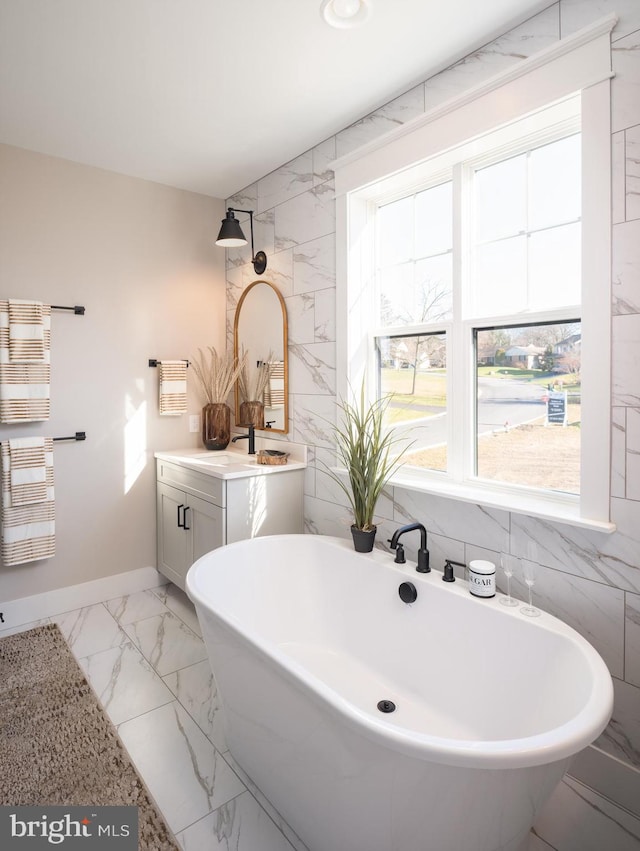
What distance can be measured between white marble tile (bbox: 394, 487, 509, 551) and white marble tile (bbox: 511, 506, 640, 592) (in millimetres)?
68

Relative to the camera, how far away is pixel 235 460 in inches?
126

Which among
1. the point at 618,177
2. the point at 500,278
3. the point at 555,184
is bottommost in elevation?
the point at 500,278

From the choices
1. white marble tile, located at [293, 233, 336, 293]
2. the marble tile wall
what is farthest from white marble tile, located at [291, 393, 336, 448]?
white marble tile, located at [293, 233, 336, 293]

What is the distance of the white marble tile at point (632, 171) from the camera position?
1580 mm

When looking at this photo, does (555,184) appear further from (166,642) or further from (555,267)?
(166,642)

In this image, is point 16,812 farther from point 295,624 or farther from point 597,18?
point 597,18

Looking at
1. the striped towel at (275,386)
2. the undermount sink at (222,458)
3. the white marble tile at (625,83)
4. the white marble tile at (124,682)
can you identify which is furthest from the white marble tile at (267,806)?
the white marble tile at (625,83)

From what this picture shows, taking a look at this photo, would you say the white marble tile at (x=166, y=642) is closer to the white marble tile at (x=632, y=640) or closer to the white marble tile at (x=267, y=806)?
the white marble tile at (x=267, y=806)

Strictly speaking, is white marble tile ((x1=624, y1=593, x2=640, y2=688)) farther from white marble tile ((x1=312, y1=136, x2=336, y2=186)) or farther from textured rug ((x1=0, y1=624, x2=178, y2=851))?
white marble tile ((x1=312, y1=136, x2=336, y2=186))

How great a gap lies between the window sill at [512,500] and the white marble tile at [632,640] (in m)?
0.24

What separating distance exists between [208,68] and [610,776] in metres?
3.11

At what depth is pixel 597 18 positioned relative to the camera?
166 centimetres

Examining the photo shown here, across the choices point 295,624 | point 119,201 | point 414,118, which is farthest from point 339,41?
point 295,624

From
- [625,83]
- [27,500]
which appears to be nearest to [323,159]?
[625,83]
